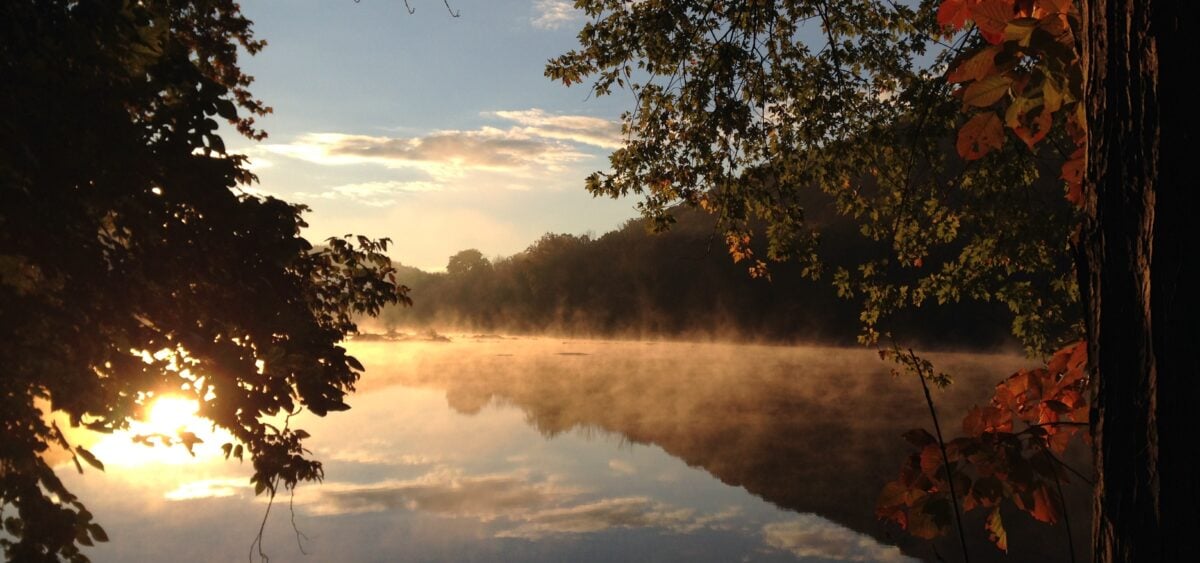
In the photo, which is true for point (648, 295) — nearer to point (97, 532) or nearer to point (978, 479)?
point (97, 532)

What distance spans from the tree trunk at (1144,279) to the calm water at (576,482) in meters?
7.42

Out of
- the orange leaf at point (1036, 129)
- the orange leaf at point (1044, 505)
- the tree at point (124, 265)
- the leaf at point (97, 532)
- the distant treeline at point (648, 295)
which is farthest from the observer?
the distant treeline at point (648, 295)

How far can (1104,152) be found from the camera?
1.95 m

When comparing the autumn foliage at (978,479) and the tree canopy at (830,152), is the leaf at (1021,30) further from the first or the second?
the tree canopy at (830,152)

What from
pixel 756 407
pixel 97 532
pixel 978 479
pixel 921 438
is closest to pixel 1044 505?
pixel 978 479

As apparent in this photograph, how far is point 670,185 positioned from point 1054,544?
11.2 m

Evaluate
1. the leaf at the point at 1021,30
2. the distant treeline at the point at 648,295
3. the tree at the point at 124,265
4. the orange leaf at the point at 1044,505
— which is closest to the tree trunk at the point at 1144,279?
the leaf at the point at 1021,30

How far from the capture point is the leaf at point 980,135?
8.31ft

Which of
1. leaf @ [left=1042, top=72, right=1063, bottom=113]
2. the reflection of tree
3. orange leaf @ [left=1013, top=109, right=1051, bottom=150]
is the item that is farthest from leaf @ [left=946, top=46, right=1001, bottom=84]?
the reflection of tree

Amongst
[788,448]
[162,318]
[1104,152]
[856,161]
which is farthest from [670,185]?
[788,448]

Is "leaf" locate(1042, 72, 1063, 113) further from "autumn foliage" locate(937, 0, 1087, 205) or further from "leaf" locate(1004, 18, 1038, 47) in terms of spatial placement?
"leaf" locate(1004, 18, 1038, 47)

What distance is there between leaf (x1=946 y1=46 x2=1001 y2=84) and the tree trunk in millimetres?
334

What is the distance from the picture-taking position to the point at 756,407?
32344 mm

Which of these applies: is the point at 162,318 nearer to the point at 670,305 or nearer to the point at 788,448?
the point at 788,448
